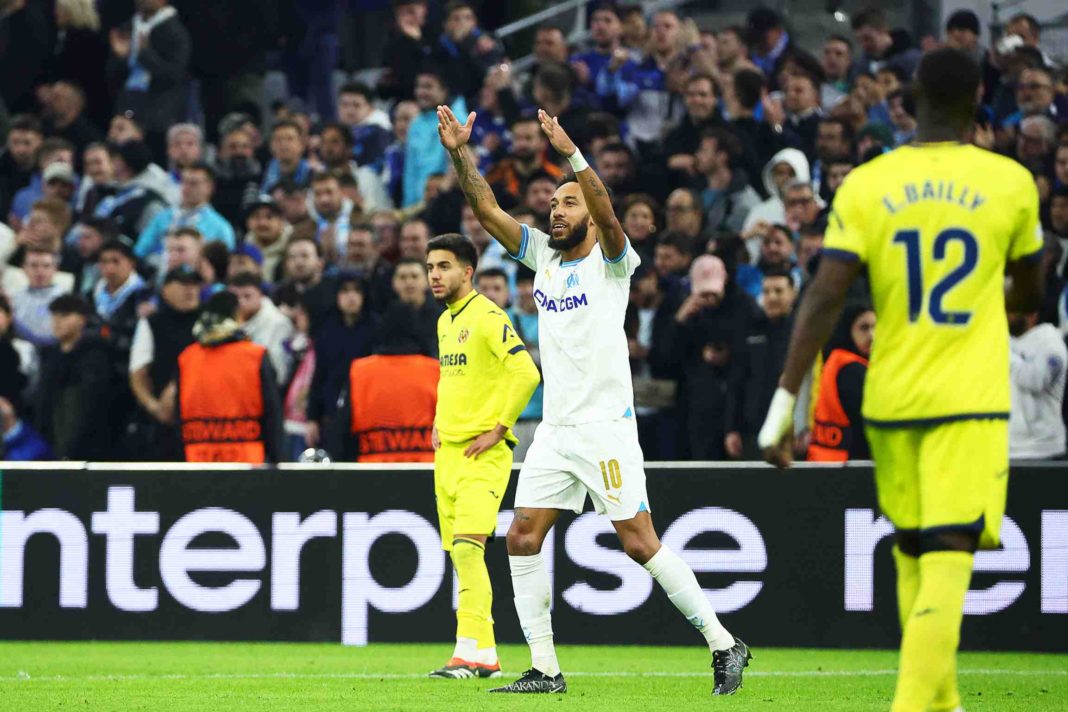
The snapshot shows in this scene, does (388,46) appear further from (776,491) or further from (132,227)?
(776,491)

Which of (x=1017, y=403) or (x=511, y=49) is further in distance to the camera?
(x=511, y=49)

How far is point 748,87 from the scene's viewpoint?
15.9 m

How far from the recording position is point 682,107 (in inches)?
673

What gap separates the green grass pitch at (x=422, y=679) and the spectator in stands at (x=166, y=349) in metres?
2.41

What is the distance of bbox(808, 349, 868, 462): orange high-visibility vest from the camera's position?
1219 cm

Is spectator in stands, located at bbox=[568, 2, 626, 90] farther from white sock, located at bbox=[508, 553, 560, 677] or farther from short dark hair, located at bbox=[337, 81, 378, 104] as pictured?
white sock, located at bbox=[508, 553, 560, 677]

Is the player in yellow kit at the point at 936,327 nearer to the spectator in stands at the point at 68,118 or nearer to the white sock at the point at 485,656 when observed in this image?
the white sock at the point at 485,656

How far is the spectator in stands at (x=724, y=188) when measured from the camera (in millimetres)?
15203

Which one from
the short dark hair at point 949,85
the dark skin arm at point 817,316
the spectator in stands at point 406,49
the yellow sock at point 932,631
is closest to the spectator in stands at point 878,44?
the spectator in stands at point 406,49

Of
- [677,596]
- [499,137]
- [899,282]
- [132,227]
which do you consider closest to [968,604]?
[677,596]

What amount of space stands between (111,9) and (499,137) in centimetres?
556

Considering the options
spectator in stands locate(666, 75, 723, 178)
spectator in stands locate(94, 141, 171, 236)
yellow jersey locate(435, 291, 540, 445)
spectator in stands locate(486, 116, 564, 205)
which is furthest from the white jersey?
spectator in stands locate(94, 141, 171, 236)

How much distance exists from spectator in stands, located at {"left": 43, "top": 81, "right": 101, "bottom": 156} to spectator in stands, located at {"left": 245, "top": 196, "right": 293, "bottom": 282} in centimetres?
366

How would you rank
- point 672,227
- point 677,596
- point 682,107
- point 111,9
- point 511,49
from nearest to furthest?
point 677,596
point 672,227
point 682,107
point 111,9
point 511,49
